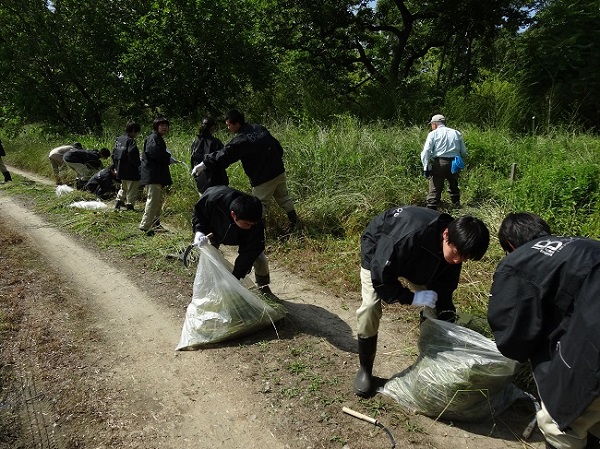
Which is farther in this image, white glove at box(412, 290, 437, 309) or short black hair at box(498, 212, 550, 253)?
white glove at box(412, 290, 437, 309)

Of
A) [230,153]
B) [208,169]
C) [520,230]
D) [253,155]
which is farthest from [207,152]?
[520,230]

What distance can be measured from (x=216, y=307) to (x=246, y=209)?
2.61 ft

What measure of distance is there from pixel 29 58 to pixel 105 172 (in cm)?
853

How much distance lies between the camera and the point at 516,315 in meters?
1.73

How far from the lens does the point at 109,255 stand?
17.0 ft

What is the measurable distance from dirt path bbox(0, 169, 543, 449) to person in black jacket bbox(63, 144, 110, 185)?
4.79 m

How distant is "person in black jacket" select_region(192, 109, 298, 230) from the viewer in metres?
4.93

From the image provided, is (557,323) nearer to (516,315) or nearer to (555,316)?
(555,316)

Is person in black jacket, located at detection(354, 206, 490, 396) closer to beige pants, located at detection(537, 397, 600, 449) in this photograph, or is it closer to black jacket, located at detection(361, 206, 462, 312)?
black jacket, located at detection(361, 206, 462, 312)

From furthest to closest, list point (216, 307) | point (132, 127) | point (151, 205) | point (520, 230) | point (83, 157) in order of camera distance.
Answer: point (83, 157) → point (132, 127) → point (151, 205) → point (216, 307) → point (520, 230)

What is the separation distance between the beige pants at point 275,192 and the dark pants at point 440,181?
2119mm

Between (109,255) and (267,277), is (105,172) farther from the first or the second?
(267,277)

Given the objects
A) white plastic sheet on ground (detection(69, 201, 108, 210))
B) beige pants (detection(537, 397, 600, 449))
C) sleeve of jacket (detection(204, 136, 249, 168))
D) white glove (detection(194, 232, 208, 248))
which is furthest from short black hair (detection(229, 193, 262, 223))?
white plastic sheet on ground (detection(69, 201, 108, 210))

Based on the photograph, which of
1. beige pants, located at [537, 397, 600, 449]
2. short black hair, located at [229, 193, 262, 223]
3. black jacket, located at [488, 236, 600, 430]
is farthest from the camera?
short black hair, located at [229, 193, 262, 223]
